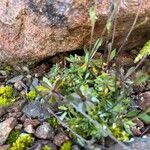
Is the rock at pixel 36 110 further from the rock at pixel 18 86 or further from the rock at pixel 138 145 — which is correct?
the rock at pixel 138 145

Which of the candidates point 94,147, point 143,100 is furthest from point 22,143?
point 143,100

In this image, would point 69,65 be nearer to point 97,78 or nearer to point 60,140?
point 97,78

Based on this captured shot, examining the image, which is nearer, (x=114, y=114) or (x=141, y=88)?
(x=114, y=114)

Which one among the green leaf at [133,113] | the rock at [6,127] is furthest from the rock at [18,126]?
the green leaf at [133,113]

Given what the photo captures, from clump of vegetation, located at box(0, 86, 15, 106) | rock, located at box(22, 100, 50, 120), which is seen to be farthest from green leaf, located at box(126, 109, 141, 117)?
clump of vegetation, located at box(0, 86, 15, 106)

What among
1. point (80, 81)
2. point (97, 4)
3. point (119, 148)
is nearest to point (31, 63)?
point (80, 81)

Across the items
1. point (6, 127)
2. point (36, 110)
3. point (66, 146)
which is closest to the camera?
point (66, 146)

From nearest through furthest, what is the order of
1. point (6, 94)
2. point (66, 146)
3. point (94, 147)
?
point (94, 147) → point (66, 146) → point (6, 94)

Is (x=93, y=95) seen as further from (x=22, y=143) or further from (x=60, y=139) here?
(x=22, y=143)
